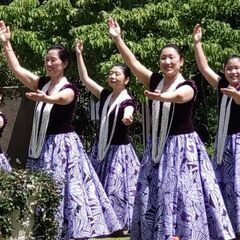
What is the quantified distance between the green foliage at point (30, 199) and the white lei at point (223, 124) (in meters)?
1.73

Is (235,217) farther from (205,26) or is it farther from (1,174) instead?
(205,26)

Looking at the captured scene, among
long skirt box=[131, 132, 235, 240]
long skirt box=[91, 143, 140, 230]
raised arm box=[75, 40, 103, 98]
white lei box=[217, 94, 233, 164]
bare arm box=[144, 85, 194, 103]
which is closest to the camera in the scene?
bare arm box=[144, 85, 194, 103]

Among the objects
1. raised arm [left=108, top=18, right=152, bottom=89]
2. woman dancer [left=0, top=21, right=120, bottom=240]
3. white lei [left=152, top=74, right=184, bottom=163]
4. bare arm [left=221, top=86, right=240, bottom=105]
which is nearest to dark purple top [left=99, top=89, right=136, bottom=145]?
woman dancer [left=0, top=21, right=120, bottom=240]

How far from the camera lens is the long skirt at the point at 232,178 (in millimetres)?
6352

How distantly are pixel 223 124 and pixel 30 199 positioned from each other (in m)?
2.12

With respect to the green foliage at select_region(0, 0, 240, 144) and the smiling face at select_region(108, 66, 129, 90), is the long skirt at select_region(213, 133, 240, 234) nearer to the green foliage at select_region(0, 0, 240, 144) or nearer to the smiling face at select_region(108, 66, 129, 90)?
the smiling face at select_region(108, 66, 129, 90)

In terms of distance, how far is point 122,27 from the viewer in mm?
9609

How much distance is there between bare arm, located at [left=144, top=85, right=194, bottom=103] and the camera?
5320 mm

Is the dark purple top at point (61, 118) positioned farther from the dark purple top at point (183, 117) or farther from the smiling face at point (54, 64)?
the dark purple top at point (183, 117)

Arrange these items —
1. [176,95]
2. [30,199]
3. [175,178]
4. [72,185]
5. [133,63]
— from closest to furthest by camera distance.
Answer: [30,199]
[176,95]
[175,178]
[133,63]
[72,185]

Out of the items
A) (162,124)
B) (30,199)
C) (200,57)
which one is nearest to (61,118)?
(162,124)

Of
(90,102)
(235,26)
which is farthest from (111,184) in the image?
(90,102)

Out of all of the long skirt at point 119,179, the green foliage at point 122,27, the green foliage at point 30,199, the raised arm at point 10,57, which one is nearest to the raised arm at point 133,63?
the raised arm at point 10,57

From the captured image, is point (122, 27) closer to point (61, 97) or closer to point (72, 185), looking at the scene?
point (61, 97)
